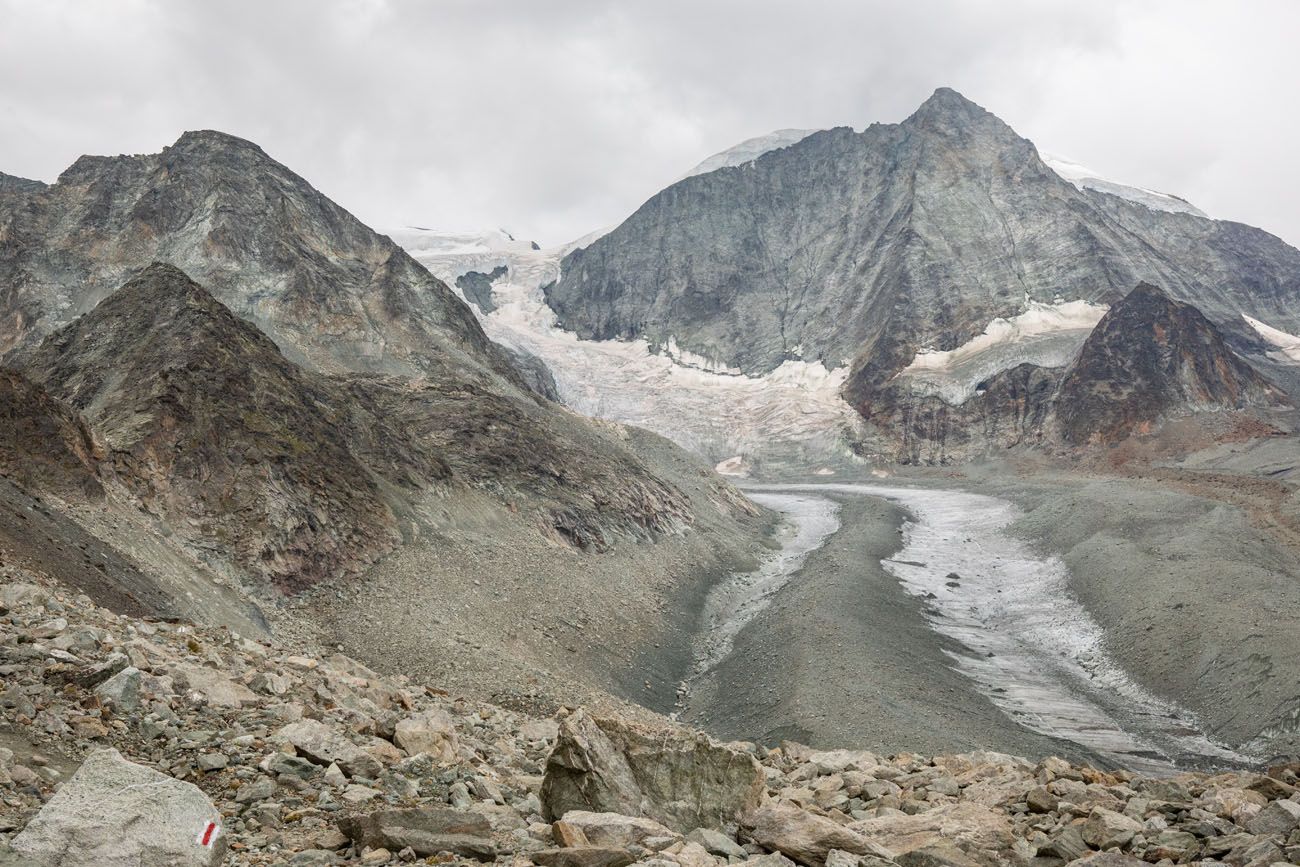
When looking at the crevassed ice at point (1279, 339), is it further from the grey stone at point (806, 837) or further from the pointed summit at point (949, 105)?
the grey stone at point (806, 837)

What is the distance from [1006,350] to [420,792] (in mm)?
131660

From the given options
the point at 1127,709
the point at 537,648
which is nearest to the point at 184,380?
→ the point at 537,648

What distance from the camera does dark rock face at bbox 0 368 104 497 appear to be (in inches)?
850

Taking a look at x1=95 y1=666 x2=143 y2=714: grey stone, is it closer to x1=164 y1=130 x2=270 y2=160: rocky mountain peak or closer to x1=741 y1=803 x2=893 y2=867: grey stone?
x1=741 y1=803 x2=893 y2=867: grey stone

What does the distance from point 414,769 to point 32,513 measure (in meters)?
14.7

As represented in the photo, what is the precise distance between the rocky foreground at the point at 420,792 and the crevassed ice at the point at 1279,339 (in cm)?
15247

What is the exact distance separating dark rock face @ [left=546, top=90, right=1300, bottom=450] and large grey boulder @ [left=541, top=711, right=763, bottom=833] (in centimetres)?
11660

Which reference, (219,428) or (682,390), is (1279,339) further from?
(219,428)

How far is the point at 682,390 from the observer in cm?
15088

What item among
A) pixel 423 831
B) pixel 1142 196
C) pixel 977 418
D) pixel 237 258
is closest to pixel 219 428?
pixel 423 831

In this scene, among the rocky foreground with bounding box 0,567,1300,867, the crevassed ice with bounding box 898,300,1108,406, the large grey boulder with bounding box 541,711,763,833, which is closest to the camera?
the rocky foreground with bounding box 0,567,1300,867

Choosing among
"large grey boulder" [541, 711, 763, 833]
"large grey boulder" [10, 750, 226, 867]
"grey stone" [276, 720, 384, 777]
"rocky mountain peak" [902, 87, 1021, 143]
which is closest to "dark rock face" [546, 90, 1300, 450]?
"rocky mountain peak" [902, 87, 1021, 143]

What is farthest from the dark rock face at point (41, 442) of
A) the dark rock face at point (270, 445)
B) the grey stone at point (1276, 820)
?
the grey stone at point (1276, 820)

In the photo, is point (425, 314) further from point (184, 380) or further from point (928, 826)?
point (928, 826)
